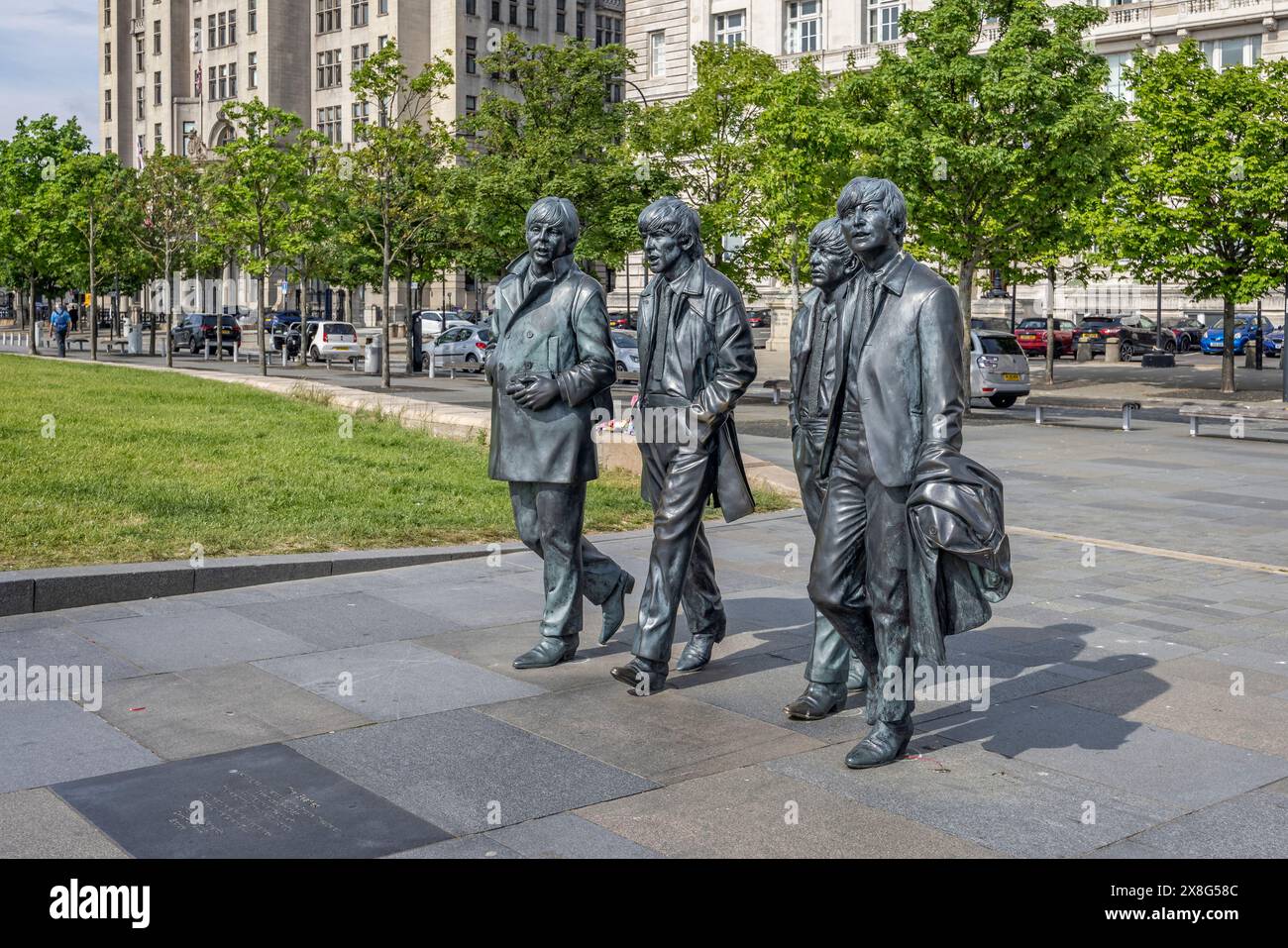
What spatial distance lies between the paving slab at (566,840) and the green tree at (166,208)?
1969 inches

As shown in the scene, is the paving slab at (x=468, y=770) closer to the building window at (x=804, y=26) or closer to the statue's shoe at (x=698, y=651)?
the statue's shoe at (x=698, y=651)

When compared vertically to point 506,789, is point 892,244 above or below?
above

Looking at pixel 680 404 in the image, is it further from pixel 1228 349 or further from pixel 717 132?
pixel 717 132

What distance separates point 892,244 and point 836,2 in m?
56.5

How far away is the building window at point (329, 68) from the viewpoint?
88500 mm

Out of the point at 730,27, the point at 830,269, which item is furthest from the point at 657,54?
the point at 830,269

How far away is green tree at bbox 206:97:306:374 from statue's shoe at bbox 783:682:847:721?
32789 mm

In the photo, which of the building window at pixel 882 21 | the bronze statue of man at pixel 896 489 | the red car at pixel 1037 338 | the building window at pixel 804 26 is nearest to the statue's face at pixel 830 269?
the bronze statue of man at pixel 896 489

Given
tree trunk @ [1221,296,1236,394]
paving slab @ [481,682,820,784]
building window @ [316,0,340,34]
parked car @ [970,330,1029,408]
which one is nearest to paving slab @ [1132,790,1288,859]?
paving slab @ [481,682,820,784]

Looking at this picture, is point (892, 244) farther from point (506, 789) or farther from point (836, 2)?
point (836, 2)

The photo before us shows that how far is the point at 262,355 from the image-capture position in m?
36.9

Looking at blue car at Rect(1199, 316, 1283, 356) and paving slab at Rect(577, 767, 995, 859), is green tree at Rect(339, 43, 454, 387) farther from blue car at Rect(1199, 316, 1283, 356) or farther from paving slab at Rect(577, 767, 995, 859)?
paving slab at Rect(577, 767, 995, 859)

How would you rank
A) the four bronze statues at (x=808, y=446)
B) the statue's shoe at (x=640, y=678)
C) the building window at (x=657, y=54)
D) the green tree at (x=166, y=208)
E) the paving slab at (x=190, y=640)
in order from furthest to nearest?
the building window at (x=657, y=54) < the green tree at (x=166, y=208) < the paving slab at (x=190, y=640) < the statue's shoe at (x=640, y=678) < the four bronze statues at (x=808, y=446)
